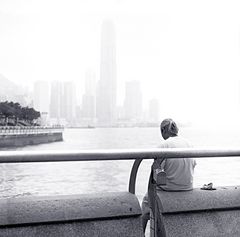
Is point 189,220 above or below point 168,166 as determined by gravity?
below

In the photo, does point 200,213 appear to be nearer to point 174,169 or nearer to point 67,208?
point 174,169

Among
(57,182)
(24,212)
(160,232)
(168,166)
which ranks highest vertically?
(168,166)

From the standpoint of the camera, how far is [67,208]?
149 inches

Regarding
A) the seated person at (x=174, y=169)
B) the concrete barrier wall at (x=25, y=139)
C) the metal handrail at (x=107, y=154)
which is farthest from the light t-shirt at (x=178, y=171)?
the concrete barrier wall at (x=25, y=139)

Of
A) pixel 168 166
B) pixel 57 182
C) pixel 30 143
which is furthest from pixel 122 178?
pixel 30 143

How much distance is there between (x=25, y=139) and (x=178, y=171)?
96.3 metres

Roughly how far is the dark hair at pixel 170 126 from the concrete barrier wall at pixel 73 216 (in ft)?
3.80

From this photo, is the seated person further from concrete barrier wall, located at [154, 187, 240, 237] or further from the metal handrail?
the metal handrail

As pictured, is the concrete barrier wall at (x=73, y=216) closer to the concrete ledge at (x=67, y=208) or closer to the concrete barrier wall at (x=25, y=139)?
the concrete ledge at (x=67, y=208)

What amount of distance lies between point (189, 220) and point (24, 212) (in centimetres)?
151

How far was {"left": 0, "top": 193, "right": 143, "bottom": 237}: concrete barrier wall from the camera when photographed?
3.57 meters

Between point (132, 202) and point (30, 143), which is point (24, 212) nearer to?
point (132, 202)

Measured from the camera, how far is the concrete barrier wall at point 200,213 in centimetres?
412

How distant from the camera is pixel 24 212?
3.61 meters
